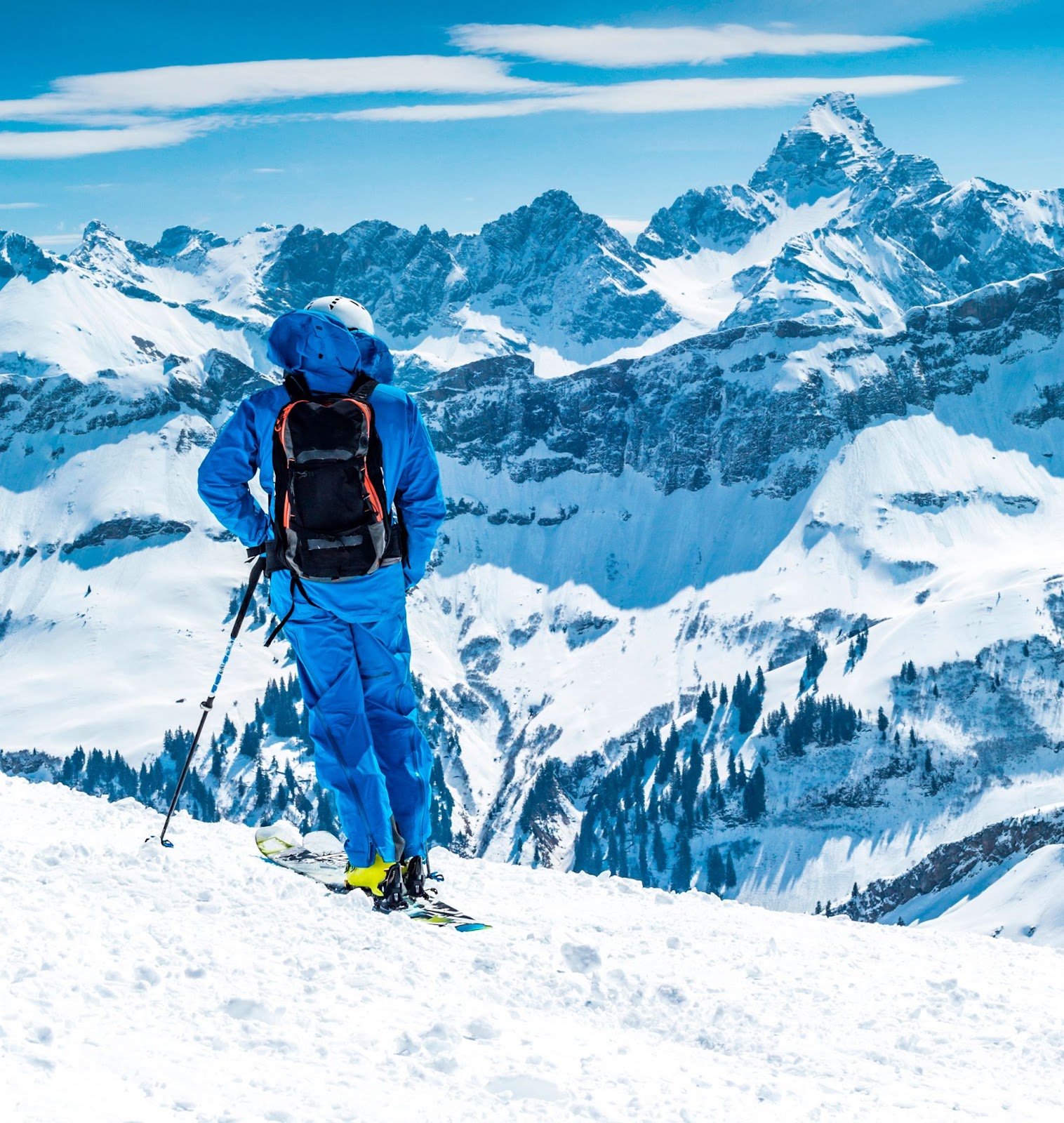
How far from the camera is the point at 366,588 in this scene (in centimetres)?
1098

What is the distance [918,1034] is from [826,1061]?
3.53 feet

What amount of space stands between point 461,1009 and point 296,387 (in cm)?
538

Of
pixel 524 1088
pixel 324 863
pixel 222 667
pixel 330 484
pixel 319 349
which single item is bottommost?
pixel 324 863

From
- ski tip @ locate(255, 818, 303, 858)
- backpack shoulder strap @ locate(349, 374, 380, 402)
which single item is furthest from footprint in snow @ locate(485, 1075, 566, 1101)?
ski tip @ locate(255, 818, 303, 858)

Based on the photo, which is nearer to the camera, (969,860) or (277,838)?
(277,838)

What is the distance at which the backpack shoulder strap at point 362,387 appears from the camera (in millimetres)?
10789

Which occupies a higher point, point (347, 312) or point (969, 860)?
point (347, 312)

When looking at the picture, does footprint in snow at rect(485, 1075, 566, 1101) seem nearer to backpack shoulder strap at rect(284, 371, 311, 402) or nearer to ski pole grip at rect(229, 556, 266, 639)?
ski pole grip at rect(229, 556, 266, 639)

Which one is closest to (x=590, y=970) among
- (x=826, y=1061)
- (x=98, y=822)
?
(x=826, y=1061)

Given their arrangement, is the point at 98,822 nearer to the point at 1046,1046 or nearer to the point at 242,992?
the point at 242,992

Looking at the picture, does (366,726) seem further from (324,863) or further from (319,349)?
(319,349)

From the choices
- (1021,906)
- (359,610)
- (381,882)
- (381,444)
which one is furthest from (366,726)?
(1021,906)

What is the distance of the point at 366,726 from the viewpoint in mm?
11391

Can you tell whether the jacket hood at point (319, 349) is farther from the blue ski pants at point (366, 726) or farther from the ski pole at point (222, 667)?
the blue ski pants at point (366, 726)
